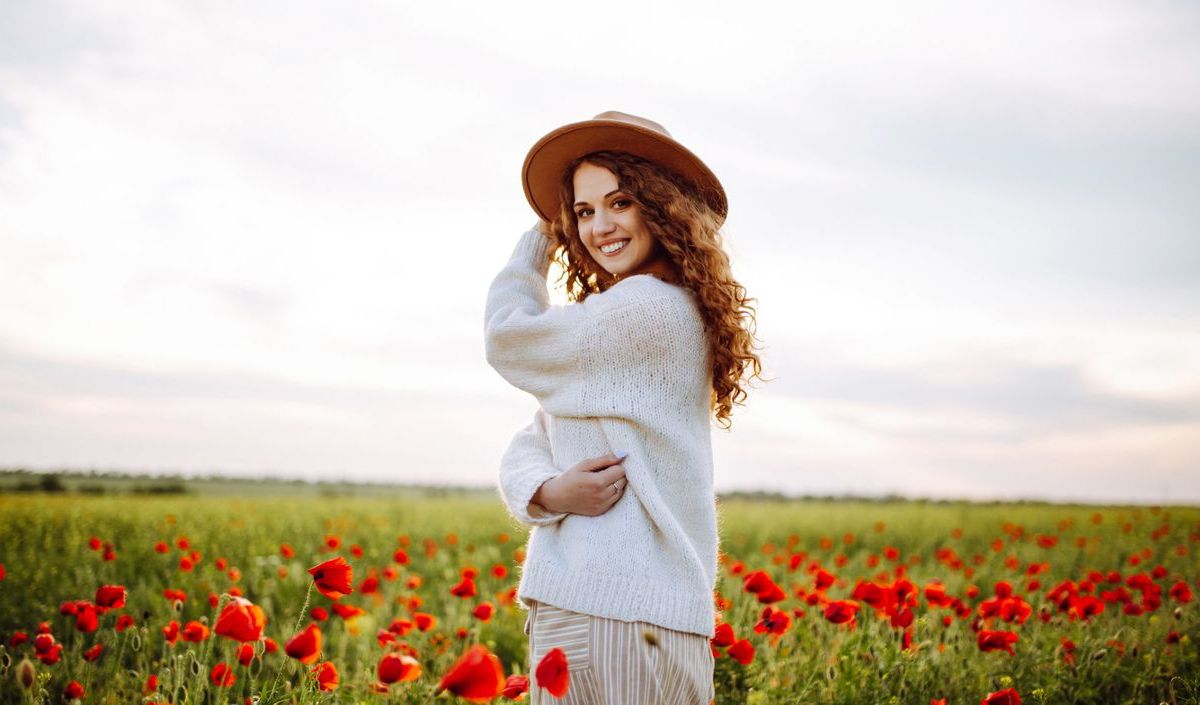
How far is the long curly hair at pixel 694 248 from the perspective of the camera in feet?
7.87

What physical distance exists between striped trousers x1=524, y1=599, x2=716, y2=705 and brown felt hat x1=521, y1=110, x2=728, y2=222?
1.27 metres

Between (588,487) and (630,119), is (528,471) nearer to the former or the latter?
(588,487)

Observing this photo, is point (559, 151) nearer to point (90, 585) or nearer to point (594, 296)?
point (594, 296)

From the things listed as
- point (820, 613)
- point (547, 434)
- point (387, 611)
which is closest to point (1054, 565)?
point (820, 613)

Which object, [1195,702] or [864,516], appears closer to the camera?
[1195,702]

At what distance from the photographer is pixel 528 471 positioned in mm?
2332

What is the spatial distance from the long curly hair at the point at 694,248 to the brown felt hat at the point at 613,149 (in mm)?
25

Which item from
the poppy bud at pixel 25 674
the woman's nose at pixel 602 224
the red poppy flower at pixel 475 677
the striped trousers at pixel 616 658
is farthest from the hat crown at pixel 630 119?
the poppy bud at pixel 25 674

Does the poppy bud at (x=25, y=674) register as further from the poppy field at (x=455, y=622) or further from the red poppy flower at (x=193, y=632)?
the red poppy flower at (x=193, y=632)

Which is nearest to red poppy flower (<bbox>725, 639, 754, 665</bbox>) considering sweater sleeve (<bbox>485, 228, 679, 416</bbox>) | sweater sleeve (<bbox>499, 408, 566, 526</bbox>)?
sweater sleeve (<bbox>499, 408, 566, 526</bbox>)

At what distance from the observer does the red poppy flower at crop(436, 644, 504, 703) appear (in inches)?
62.2

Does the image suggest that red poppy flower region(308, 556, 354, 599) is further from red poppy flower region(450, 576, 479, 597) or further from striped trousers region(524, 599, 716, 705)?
red poppy flower region(450, 576, 479, 597)

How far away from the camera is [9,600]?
549cm

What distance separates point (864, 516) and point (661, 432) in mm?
14088
